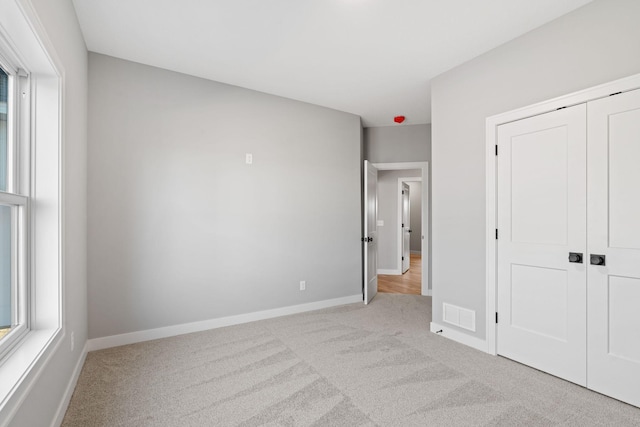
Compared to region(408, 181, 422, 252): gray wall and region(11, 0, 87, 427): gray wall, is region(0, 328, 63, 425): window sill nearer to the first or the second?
region(11, 0, 87, 427): gray wall

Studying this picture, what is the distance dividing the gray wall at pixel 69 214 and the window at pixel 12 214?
19 centimetres

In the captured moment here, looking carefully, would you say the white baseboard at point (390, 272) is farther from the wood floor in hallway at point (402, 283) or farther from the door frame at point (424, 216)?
the door frame at point (424, 216)

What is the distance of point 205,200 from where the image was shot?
10.9ft

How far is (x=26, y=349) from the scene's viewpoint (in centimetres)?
152

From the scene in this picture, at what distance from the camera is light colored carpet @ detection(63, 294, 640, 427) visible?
187 cm

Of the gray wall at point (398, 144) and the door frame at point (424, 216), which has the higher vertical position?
the gray wall at point (398, 144)

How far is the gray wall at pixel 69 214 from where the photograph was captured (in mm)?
1518

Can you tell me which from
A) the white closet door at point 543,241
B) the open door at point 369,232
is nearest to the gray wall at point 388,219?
the open door at point 369,232

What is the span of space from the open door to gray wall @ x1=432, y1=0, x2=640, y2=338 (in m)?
1.18

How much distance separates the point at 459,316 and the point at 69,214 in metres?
3.33

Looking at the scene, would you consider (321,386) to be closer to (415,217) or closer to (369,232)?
(369,232)

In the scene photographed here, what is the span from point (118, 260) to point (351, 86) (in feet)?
9.85

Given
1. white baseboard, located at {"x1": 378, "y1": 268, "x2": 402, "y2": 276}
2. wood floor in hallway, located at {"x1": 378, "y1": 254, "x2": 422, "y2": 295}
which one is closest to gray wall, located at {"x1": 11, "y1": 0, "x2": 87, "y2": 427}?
wood floor in hallway, located at {"x1": 378, "y1": 254, "x2": 422, "y2": 295}

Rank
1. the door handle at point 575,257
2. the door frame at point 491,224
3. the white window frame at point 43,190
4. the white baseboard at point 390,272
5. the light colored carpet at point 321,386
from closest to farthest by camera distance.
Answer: the white window frame at point 43,190, the light colored carpet at point 321,386, the door handle at point 575,257, the door frame at point 491,224, the white baseboard at point 390,272
